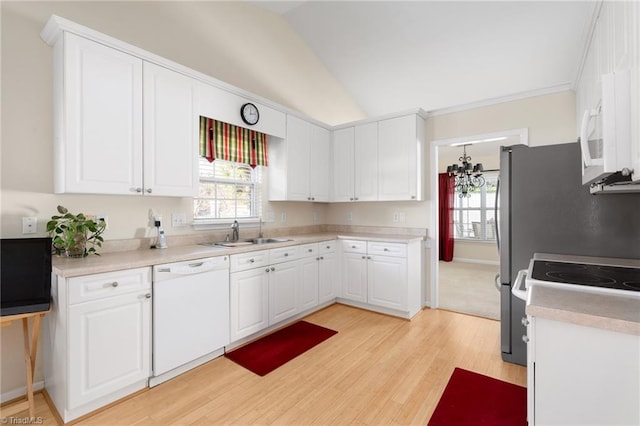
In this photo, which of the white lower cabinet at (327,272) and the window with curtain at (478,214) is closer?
the white lower cabinet at (327,272)

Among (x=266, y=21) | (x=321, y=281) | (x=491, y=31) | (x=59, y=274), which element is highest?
(x=266, y=21)

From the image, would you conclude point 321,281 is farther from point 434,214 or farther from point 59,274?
point 59,274

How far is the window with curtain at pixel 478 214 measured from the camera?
7.02 metres

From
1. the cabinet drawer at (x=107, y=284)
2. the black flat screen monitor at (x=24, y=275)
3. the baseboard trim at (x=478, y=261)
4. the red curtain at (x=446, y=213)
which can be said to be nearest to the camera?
the black flat screen monitor at (x=24, y=275)

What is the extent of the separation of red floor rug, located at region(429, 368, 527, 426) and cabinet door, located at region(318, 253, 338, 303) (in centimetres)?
171

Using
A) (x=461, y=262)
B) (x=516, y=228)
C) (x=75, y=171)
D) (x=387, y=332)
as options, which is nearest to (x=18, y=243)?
(x=75, y=171)

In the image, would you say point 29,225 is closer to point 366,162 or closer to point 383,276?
point 383,276

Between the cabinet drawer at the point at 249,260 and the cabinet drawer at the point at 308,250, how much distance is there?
20.2 inches

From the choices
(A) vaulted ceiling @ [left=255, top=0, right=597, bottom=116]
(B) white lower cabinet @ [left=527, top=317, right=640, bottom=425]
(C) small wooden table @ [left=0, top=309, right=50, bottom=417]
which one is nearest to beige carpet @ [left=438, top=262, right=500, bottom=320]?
(A) vaulted ceiling @ [left=255, top=0, right=597, bottom=116]

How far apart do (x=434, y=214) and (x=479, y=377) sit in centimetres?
196

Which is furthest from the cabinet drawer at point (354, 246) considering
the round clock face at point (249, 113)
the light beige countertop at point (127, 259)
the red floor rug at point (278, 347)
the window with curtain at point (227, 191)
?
the round clock face at point (249, 113)

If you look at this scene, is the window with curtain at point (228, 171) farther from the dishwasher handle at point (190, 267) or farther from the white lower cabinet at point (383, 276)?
the white lower cabinet at point (383, 276)

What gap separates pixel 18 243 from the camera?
172 cm

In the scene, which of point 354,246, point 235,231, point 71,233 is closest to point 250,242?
point 235,231
